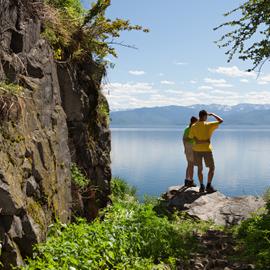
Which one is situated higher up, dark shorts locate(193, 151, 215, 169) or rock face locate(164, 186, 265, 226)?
dark shorts locate(193, 151, 215, 169)

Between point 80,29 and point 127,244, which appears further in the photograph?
point 80,29

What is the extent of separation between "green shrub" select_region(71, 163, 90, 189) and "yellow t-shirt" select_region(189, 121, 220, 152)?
5.98 metres

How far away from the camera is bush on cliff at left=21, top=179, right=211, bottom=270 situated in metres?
5.82

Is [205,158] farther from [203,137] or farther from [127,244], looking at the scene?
[127,244]

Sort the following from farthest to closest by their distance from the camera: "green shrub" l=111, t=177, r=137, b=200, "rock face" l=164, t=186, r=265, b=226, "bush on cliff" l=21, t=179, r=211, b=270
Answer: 1. "green shrub" l=111, t=177, r=137, b=200
2. "rock face" l=164, t=186, r=265, b=226
3. "bush on cliff" l=21, t=179, r=211, b=270

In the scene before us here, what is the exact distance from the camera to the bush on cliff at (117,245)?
5824mm

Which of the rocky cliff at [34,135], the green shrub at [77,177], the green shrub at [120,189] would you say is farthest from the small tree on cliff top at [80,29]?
the green shrub at [120,189]

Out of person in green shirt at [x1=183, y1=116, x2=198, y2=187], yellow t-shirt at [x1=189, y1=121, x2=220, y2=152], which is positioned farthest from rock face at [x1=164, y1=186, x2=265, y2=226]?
yellow t-shirt at [x1=189, y1=121, x2=220, y2=152]

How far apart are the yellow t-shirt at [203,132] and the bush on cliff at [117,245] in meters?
5.67

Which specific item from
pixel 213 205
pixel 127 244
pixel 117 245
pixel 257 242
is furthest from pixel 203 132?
pixel 117 245

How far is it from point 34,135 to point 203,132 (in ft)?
28.1

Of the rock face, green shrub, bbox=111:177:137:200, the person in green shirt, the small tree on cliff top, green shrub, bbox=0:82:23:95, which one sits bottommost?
green shrub, bbox=111:177:137:200

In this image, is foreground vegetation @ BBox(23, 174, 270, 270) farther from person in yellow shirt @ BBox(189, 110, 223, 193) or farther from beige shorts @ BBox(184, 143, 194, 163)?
beige shorts @ BBox(184, 143, 194, 163)

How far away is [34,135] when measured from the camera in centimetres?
700
